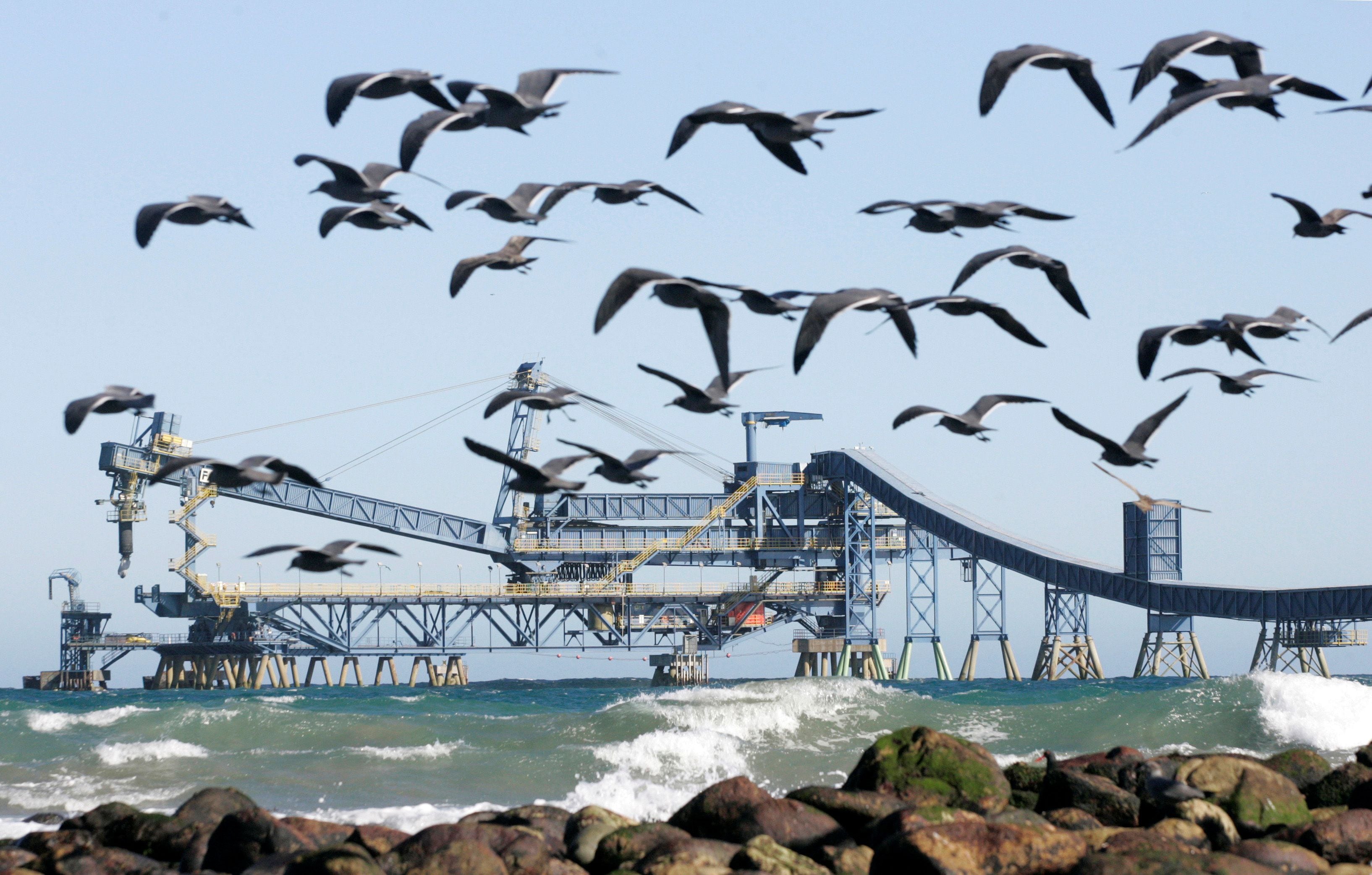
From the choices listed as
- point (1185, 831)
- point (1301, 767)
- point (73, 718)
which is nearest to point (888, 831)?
point (1185, 831)

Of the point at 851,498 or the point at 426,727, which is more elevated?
the point at 851,498

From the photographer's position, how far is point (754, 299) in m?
12.3

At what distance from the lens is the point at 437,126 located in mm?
12617

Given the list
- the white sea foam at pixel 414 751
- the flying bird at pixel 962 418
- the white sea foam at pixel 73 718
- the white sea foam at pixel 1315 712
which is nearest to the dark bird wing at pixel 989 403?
the flying bird at pixel 962 418

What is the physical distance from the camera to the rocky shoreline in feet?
33.7

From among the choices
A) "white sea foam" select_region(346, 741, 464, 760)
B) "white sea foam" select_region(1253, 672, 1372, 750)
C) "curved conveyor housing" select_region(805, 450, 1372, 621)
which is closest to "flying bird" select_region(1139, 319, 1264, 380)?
"white sea foam" select_region(346, 741, 464, 760)

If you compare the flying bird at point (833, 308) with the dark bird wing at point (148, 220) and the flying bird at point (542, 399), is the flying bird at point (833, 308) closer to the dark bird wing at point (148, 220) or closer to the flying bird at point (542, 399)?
the flying bird at point (542, 399)

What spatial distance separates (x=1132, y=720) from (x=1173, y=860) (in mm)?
20979

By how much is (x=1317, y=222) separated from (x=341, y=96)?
26.8 feet

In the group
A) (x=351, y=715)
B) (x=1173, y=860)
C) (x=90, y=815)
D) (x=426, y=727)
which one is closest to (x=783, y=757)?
(x=426, y=727)

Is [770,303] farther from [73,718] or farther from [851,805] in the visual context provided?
[73,718]

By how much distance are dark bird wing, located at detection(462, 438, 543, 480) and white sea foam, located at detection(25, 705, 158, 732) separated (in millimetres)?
21678

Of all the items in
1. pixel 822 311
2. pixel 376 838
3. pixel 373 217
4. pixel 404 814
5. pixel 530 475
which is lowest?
pixel 404 814

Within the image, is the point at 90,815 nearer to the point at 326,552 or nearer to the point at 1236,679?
the point at 326,552
